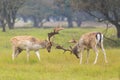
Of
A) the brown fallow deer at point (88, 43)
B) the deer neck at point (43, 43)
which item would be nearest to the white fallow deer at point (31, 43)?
the deer neck at point (43, 43)

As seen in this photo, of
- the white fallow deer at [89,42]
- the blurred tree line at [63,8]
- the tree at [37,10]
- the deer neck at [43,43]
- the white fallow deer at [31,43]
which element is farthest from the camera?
the tree at [37,10]

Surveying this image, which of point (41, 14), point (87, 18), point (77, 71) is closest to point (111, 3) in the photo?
point (77, 71)

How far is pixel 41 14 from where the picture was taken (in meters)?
79.0

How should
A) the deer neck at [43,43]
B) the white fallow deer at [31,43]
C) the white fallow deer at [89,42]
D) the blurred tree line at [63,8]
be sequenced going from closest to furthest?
the white fallow deer at [89,42], the white fallow deer at [31,43], the deer neck at [43,43], the blurred tree line at [63,8]

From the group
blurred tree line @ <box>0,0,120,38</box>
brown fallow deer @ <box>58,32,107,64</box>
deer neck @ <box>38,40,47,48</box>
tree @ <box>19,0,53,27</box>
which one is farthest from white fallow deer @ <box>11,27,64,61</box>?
tree @ <box>19,0,53,27</box>

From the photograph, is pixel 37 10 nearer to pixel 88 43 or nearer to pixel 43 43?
pixel 43 43

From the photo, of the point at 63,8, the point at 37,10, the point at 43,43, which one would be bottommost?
the point at 37,10

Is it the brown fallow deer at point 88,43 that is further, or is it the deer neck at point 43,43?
the deer neck at point 43,43

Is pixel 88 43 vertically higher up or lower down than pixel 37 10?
higher up

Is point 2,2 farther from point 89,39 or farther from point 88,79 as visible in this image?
point 88,79

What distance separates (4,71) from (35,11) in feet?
219

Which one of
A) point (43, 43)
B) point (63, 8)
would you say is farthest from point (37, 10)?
point (43, 43)

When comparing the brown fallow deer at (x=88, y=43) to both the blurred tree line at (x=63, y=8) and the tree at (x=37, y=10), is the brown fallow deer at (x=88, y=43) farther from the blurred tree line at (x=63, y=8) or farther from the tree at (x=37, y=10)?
the tree at (x=37, y=10)

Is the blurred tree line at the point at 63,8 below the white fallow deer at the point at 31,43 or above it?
below
